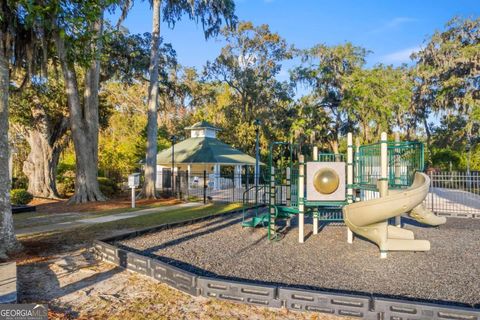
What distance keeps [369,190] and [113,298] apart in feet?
18.7

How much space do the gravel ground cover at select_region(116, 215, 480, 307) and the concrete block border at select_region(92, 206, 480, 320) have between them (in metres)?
0.76

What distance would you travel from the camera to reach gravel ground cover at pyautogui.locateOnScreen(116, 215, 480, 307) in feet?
15.3

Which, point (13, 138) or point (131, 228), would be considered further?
point (13, 138)

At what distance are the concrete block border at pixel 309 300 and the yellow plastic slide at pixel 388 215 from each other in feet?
7.36

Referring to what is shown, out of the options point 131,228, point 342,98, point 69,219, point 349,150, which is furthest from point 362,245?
point 342,98

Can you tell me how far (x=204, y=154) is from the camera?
80.3 ft

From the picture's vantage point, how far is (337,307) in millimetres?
3713

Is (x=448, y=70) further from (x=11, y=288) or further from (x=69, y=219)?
(x=11, y=288)

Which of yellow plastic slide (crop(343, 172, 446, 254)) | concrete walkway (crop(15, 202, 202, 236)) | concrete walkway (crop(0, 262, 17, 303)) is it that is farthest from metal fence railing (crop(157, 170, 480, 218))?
concrete walkway (crop(0, 262, 17, 303))

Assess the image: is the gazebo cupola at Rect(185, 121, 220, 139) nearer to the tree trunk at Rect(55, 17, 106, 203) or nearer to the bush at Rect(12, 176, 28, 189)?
the tree trunk at Rect(55, 17, 106, 203)

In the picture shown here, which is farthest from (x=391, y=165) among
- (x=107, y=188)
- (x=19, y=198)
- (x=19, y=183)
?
(x=19, y=183)

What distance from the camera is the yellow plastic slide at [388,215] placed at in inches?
228

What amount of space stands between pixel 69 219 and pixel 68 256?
5.30 m

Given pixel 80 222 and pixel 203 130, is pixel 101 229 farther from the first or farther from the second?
pixel 203 130
